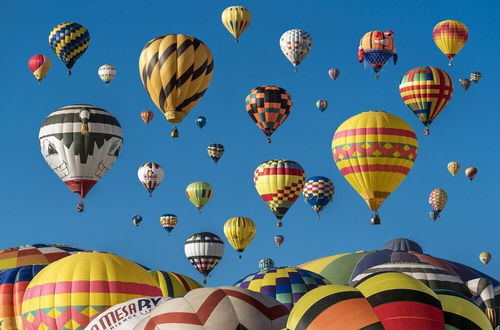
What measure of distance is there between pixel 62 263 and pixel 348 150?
14.1 metres

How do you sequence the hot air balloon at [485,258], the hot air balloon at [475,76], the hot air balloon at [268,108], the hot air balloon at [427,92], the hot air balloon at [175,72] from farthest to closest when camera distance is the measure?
the hot air balloon at [485,258] → the hot air balloon at [475,76] → the hot air balloon at [268,108] → the hot air balloon at [427,92] → the hot air balloon at [175,72]

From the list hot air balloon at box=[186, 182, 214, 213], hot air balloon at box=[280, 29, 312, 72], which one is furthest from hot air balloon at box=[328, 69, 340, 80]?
hot air balloon at box=[186, 182, 214, 213]

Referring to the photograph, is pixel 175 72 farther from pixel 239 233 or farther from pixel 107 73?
pixel 107 73

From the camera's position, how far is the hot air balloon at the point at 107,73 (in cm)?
5681

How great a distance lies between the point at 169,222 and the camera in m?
58.7

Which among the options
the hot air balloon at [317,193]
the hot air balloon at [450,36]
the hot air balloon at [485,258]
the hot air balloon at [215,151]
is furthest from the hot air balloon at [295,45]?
the hot air balloon at [485,258]

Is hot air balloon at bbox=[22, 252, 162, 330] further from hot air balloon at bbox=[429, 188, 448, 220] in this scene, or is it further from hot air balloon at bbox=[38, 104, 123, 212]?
hot air balloon at bbox=[429, 188, 448, 220]

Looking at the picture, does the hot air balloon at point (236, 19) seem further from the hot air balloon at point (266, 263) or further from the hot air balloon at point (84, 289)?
the hot air balloon at point (84, 289)

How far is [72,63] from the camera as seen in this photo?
4866 centimetres

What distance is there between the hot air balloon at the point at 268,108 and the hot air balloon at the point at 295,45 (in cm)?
378

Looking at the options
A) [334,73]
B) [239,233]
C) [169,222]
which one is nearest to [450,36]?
[334,73]

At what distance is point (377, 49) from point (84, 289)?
22.8 meters

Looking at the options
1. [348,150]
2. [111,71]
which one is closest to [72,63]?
[111,71]

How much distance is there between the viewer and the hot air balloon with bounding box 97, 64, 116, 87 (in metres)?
56.8
